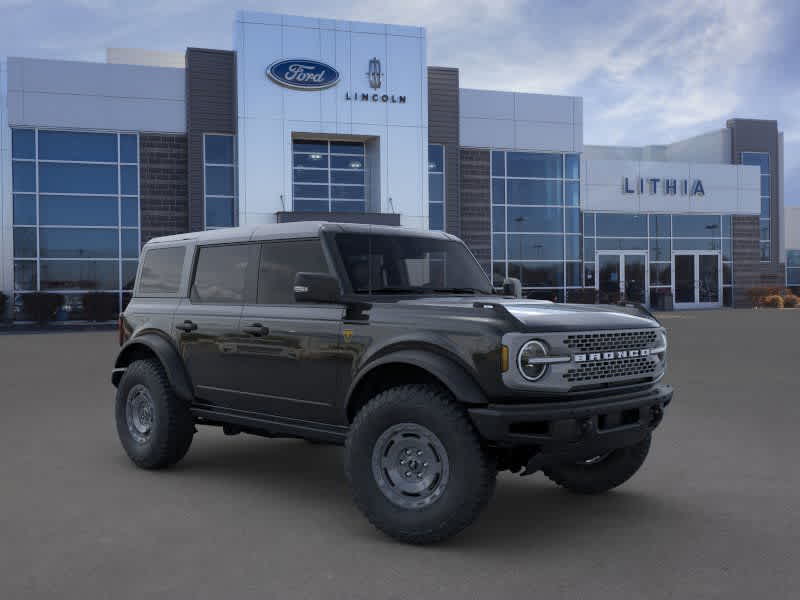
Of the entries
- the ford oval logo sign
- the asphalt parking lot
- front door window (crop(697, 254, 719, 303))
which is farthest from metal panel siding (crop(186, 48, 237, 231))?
front door window (crop(697, 254, 719, 303))

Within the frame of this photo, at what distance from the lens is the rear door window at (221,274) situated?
635 centimetres

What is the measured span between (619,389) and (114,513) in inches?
133

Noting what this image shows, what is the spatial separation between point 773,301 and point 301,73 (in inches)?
1075

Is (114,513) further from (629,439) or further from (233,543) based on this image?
(629,439)

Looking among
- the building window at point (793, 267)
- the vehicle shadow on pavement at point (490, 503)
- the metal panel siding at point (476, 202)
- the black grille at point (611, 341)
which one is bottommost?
the vehicle shadow on pavement at point (490, 503)

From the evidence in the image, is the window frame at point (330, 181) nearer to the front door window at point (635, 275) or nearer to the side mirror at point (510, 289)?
the front door window at point (635, 275)

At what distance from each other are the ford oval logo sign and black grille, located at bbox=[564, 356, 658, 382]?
25.8 metres

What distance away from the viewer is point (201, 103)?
2955cm

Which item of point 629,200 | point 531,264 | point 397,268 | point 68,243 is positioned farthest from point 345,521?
point 629,200

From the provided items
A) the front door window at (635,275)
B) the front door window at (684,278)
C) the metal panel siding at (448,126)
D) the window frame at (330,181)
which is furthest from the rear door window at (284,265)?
the front door window at (684,278)

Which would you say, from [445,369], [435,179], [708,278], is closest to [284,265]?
[445,369]

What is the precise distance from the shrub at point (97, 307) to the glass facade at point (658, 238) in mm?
20995

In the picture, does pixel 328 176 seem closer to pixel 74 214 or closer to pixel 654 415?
pixel 74 214

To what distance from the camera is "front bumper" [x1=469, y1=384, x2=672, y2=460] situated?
14.8ft
